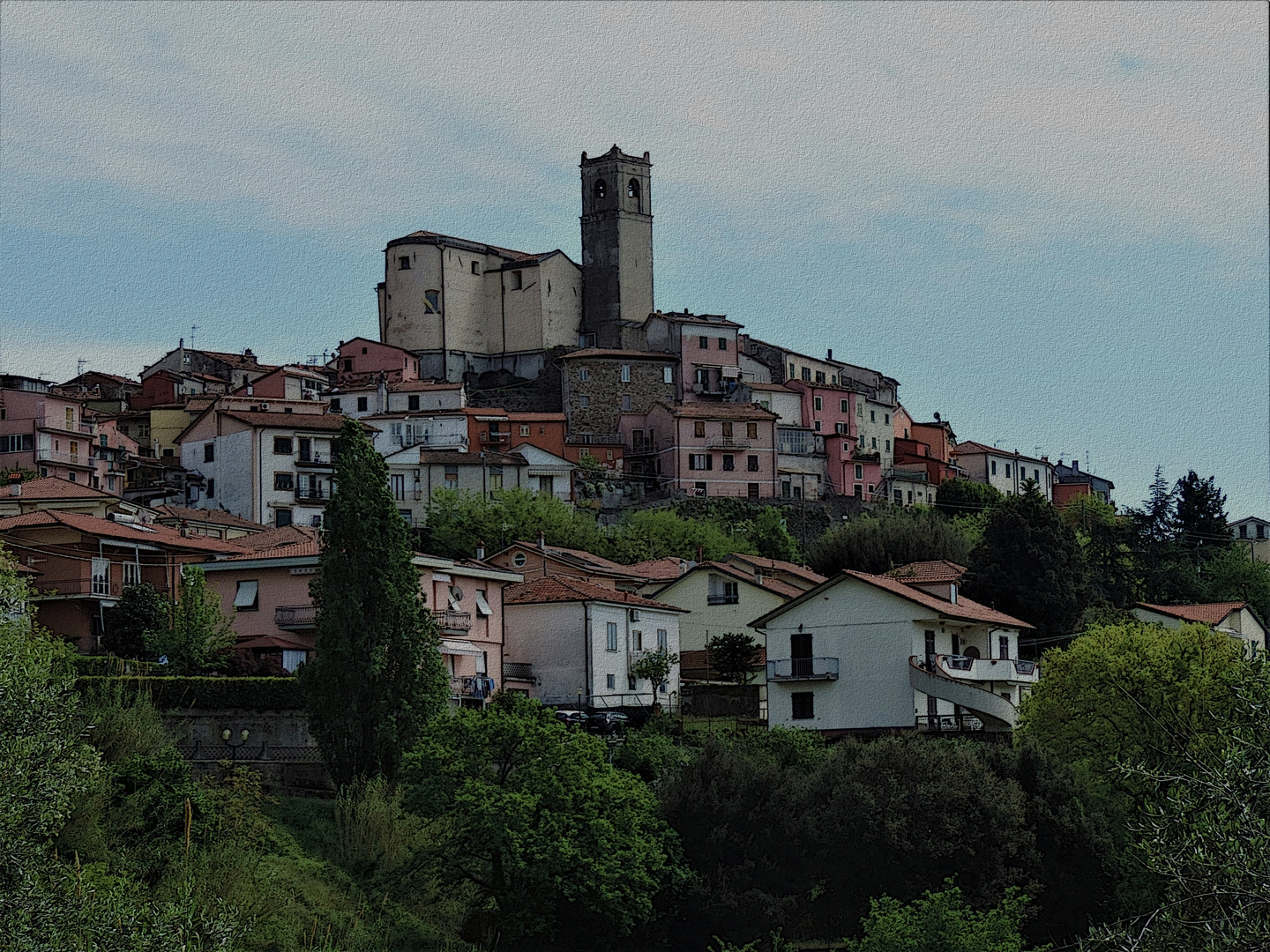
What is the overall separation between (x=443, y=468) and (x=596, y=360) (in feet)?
52.4

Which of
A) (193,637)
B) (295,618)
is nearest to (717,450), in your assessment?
(295,618)

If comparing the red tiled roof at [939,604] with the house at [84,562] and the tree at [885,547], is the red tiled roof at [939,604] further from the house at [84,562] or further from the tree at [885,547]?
the house at [84,562]

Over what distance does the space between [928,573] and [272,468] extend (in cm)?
3135

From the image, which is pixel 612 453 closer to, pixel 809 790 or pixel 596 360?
pixel 596 360

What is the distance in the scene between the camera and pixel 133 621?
46000 mm

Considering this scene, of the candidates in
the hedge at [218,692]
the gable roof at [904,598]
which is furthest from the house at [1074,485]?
the hedge at [218,692]

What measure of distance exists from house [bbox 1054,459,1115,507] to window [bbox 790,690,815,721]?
68373 millimetres

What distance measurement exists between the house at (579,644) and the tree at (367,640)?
12717mm

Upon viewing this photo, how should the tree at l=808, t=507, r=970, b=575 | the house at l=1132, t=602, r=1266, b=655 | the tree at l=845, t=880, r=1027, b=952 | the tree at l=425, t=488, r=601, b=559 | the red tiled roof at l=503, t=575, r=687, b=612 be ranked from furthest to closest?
the tree at l=425, t=488, r=601, b=559 → the tree at l=808, t=507, r=970, b=575 → the house at l=1132, t=602, r=1266, b=655 → the red tiled roof at l=503, t=575, r=687, b=612 → the tree at l=845, t=880, r=1027, b=952

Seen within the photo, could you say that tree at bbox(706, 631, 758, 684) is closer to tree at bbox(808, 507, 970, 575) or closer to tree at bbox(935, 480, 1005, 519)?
tree at bbox(808, 507, 970, 575)

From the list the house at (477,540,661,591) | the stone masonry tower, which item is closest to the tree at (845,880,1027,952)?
the house at (477,540,661,591)

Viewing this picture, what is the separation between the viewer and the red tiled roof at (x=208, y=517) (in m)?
68.8

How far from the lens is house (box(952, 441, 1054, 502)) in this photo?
115812 mm

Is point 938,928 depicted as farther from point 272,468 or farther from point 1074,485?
point 1074,485
